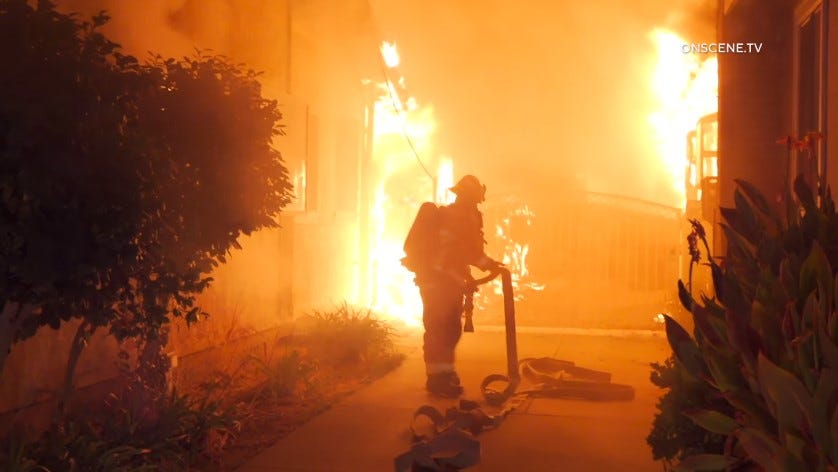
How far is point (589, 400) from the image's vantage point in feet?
22.5

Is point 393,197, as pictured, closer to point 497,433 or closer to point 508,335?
point 508,335

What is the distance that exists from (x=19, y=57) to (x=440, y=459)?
3.12 m

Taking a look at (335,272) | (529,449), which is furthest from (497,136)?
(529,449)

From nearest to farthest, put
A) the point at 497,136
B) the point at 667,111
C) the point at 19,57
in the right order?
1. the point at 19,57
2. the point at 667,111
3. the point at 497,136

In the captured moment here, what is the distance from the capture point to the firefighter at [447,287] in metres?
7.03

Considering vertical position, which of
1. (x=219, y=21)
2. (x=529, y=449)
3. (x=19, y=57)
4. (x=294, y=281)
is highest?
(x=219, y=21)

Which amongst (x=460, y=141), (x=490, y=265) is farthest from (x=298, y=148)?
(x=460, y=141)

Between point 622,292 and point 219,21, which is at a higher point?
point 219,21

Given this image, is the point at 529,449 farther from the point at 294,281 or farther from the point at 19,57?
the point at 294,281

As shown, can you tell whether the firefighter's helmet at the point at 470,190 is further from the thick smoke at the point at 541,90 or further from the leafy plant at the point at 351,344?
the thick smoke at the point at 541,90

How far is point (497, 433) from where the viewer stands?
5.78 meters

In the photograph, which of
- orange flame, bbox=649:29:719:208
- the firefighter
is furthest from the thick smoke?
the firefighter

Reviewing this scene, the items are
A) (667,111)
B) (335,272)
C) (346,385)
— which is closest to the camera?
(346,385)

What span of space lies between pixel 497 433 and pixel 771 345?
3600 millimetres
